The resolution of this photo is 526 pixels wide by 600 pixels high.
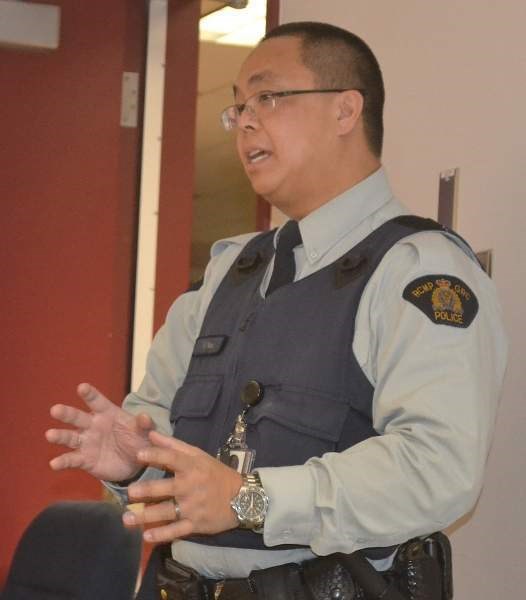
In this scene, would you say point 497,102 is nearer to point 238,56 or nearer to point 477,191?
point 477,191

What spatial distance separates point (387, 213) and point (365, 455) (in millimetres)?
549

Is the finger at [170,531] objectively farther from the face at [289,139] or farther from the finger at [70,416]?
the face at [289,139]

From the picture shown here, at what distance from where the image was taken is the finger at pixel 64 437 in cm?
199

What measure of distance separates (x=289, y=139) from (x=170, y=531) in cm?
84

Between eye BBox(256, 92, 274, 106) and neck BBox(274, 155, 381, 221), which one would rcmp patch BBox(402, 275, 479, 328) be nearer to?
neck BBox(274, 155, 381, 221)

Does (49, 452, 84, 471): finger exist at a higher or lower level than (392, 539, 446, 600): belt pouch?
higher

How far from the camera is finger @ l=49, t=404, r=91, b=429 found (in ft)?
6.46

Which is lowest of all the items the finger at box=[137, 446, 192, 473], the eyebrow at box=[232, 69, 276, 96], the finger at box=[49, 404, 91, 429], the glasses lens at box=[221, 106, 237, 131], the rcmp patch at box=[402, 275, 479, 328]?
the finger at box=[49, 404, 91, 429]

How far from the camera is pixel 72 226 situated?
3789mm

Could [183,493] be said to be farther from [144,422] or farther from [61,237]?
[61,237]

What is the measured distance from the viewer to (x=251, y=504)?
5.70 ft

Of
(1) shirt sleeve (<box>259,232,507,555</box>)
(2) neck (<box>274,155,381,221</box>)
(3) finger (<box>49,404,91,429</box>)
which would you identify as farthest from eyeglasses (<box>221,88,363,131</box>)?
(3) finger (<box>49,404,91,429</box>)

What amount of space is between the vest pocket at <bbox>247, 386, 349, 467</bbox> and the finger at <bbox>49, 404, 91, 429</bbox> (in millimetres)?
296

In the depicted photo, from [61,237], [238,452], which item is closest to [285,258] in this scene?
[238,452]
